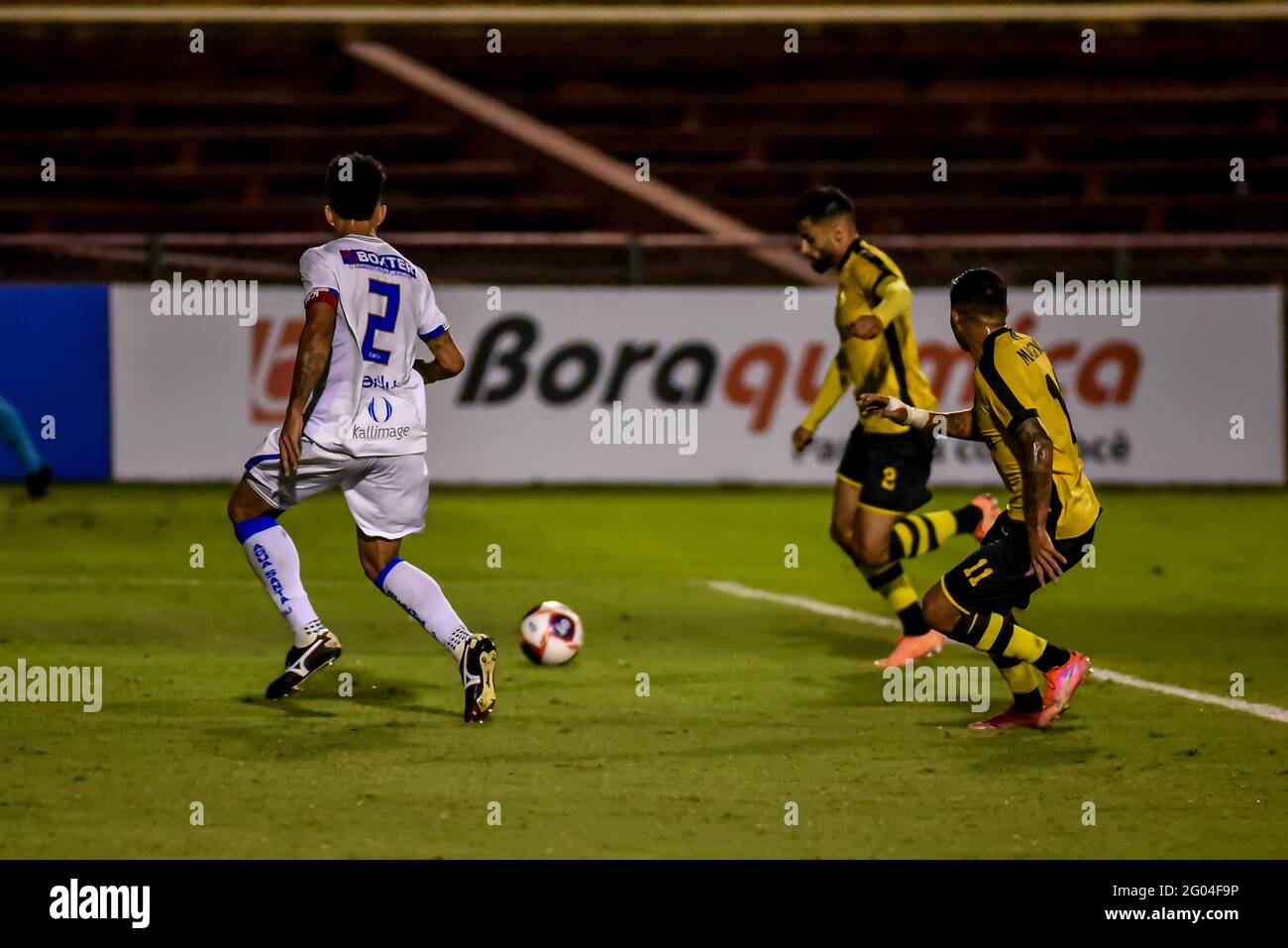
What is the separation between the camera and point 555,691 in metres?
7.54

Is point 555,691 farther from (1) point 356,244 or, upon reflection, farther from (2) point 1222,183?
(2) point 1222,183

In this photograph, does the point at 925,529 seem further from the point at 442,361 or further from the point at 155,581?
the point at 155,581

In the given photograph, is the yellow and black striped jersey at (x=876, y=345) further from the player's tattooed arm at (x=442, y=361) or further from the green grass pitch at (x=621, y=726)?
the player's tattooed arm at (x=442, y=361)

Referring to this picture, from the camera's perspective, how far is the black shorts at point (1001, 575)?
6.60 meters

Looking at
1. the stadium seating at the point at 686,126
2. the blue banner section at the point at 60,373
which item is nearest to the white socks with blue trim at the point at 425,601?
the blue banner section at the point at 60,373

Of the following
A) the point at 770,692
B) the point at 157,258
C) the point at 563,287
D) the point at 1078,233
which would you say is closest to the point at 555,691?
the point at 770,692

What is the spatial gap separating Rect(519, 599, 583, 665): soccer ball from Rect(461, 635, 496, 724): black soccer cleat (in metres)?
1.24

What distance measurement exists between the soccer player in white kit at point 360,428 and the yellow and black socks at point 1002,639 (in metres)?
1.72

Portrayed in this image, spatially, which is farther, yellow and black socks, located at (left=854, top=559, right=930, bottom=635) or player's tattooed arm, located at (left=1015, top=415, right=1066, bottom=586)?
yellow and black socks, located at (left=854, top=559, right=930, bottom=635)

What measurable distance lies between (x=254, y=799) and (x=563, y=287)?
10.1 metres

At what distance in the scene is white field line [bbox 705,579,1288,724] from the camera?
719cm

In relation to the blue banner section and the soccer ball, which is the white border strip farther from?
the soccer ball

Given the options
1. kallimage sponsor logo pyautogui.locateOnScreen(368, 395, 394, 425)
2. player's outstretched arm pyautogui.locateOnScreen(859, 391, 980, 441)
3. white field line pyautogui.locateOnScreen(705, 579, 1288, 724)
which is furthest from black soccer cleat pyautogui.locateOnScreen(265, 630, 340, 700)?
white field line pyautogui.locateOnScreen(705, 579, 1288, 724)

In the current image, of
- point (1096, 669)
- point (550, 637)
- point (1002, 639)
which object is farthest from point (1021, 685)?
point (550, 637)
